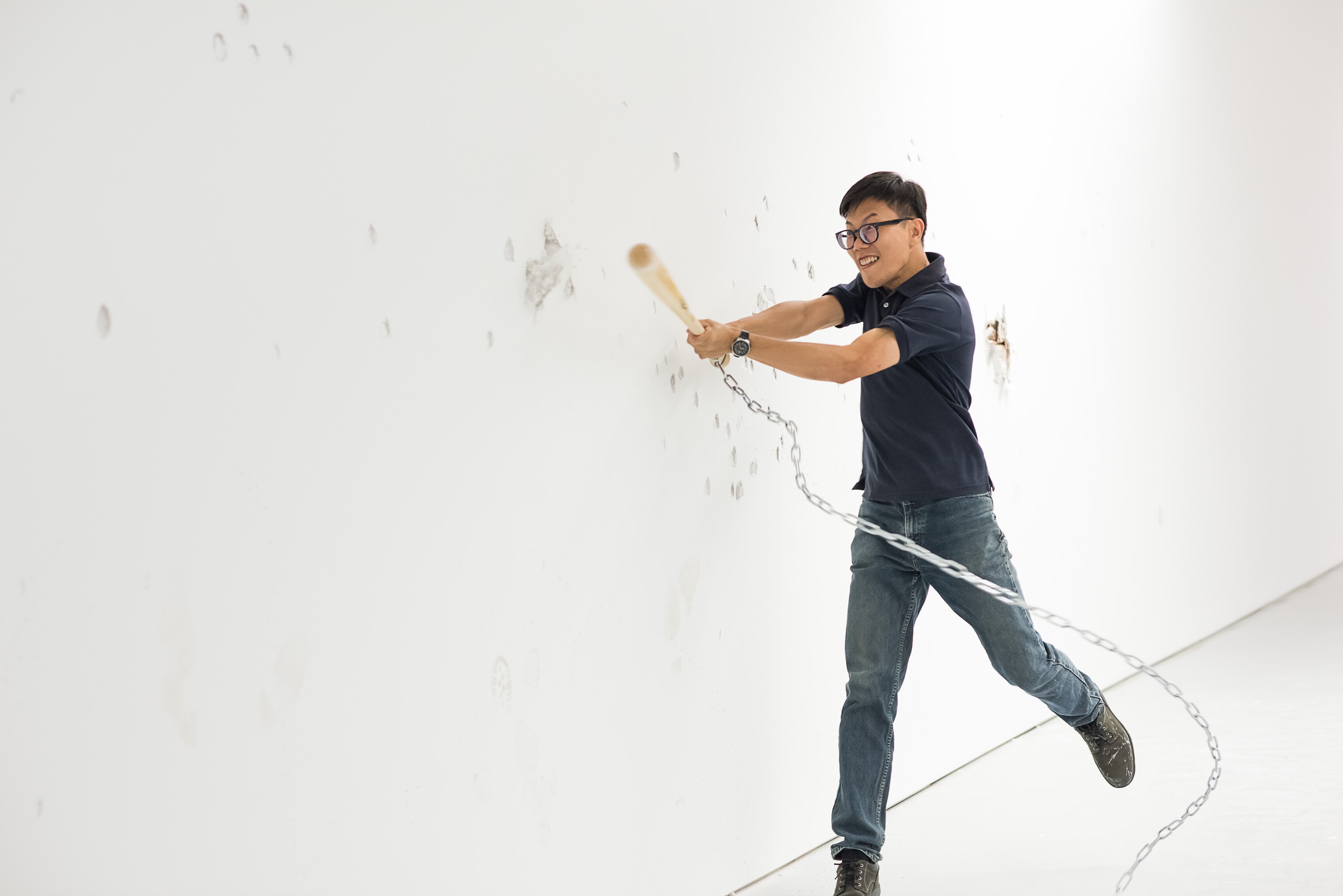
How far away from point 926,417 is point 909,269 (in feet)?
0.90

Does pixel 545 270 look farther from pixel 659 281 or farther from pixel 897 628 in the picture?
pixel 897 628

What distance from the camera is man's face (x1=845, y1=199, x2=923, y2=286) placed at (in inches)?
77.2

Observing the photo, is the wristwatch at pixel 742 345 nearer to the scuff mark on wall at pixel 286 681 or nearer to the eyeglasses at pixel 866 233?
the eyeglasses at pixel 866 233

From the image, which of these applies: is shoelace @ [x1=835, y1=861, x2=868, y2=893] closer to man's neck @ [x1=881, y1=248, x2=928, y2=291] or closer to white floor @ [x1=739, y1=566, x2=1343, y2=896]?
white floor @ [x1=739, y1=566, x2=1343, y2=896]

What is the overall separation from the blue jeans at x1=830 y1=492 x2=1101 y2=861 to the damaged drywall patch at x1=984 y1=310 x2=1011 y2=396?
0.85 metres

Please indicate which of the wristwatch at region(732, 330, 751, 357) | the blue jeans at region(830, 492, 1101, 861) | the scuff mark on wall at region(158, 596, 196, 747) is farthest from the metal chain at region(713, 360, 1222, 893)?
the scuff mark on wall at region(158, 596, 196, 747)

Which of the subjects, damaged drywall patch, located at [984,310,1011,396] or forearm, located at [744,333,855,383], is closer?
forearm, located at [744,333,855,383]

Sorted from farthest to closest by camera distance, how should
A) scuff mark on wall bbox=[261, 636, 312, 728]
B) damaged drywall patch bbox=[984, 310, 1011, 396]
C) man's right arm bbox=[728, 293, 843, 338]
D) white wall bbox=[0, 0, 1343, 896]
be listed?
damaged drywall patch bbox=[984, 310, 1011, 396] → man's right arm bbox=[728, 293, 843, 338] → scuff mark on wall bbox=[261, 636, 312, 728] → white wall bbox=[0, 0, 1343, 896]

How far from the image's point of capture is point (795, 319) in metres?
2.03

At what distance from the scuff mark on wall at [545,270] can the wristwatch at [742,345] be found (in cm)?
30

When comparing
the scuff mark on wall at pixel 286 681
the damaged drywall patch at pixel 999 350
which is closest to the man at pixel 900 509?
the damaged drywall patch at pixel 999 350

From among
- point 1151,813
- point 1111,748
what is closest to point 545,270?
point 1111,748

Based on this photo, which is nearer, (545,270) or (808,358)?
(545,270)

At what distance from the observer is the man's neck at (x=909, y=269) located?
6.66 feet
